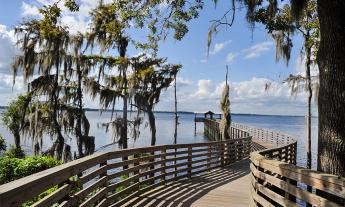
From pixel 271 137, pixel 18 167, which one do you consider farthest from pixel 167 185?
pixel 271 137

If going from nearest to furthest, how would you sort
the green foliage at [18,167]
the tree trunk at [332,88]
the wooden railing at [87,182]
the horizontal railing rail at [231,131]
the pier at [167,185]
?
Result: the wooden railing at [87,182], the pier at [167,185], the tree trunk at [332,88], the green foliage at [18,167], the horizontal railing rail at [231,131]

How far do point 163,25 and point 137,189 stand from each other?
4.28m

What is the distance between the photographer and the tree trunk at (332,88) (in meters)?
5.78

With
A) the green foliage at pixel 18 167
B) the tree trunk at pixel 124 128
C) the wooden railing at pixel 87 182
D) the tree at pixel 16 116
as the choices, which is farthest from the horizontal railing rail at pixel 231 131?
the wooden railing at pixel 87 182

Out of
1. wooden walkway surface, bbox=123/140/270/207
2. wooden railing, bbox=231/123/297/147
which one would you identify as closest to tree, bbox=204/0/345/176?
wooden walkway surface, bbox=123/140/270/207

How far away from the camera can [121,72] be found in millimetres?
23250

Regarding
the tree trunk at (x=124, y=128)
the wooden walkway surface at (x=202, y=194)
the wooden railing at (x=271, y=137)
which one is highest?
the tree trunk at (x=124, y=128)

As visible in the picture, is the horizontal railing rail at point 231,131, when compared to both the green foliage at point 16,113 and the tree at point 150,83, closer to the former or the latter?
the tree at point 150,83

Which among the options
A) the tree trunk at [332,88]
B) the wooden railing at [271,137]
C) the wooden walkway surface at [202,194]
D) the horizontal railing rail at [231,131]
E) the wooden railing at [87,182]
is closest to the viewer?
the wooden railing at [87,182]

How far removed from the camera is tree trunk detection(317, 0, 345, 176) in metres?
5.78

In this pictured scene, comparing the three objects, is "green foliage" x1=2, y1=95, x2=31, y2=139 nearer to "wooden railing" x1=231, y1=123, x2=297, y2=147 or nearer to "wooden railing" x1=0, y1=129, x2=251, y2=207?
"wooden railing" x1=0, y1=129, x2=251, y2=207

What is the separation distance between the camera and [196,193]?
9555mm

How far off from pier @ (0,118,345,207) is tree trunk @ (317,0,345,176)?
0.59m

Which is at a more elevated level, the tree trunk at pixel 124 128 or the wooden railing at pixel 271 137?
the tree trunk at pixel 124 128
